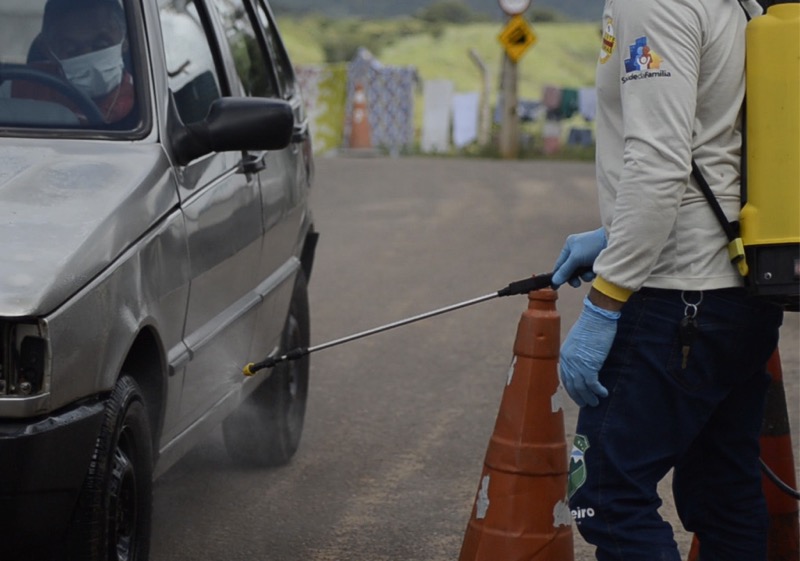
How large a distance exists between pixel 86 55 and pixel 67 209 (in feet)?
3.16

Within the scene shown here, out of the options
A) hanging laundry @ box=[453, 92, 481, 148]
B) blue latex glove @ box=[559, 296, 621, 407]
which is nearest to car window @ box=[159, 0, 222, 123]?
blue latex glove @ box=[559, 296, 621, 407]

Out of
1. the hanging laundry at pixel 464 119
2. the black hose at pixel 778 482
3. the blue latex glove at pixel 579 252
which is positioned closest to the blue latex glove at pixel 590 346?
the blue latex glove at pixel 579 252

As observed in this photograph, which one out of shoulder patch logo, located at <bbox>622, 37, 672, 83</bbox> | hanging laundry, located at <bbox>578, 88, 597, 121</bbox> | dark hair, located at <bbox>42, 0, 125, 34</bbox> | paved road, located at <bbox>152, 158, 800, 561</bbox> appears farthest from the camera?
hanging laundry, located at <bbox>578, 88, 597, 121</bbox>

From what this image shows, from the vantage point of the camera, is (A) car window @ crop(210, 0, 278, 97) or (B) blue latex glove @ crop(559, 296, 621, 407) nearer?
(B) blue latex glove @ crop(559, 296, 621, 407)

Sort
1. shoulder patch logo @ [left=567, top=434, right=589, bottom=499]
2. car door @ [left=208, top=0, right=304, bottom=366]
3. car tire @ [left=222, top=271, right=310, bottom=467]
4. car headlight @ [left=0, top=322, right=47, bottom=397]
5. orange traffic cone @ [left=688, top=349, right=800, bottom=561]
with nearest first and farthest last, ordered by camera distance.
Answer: car headlight @ [left=0, top=322, right=47, bottom=397] < shoulder patch logo @ [left=567, top=434, right=589, bottom=499] < orange traffic cone @ [left=688, top=349, right=800, bottom=561] < car door @ [left=208, top=0, right=304, bottom=366] < car tire @ [left=222, top=271, right=310, bottom=467]

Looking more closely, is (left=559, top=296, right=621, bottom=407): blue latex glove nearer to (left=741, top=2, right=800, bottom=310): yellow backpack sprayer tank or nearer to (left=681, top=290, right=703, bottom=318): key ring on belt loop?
(left=681, top=290, right=703, bottom=318): key ring on belt loop

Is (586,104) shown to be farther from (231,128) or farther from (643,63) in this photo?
(643,63)

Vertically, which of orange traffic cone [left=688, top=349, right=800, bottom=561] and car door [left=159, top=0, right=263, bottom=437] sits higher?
car door [left=159, top=0, right=263, bottom=437]

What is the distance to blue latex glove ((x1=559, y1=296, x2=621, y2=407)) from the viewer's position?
333 centimetres

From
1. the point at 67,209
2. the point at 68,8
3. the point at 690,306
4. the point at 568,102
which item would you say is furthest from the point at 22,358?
the point at 568,102

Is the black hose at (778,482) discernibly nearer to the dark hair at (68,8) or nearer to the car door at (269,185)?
the car door at (269,185)

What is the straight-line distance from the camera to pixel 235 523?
207 inches

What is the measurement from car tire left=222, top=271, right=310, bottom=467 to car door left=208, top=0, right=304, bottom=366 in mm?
174

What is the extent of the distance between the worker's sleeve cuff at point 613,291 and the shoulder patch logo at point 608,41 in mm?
502
